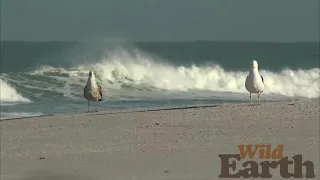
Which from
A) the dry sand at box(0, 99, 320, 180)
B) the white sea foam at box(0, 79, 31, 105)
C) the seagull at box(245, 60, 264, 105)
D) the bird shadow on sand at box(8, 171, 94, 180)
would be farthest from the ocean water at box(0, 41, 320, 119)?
the bird shadow on sand at box(8, 171, 94, 180)

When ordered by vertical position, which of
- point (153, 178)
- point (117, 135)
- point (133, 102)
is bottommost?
point (153, 178)

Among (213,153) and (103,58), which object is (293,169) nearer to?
(213,153)

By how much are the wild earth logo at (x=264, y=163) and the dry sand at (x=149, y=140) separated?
93 millimetres

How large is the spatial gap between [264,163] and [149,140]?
225 cm

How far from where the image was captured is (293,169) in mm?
7527

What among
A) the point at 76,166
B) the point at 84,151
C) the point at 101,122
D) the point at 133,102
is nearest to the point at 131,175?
the point at 76,166

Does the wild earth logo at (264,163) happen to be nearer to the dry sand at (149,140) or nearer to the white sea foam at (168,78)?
the dry sand at (149,140)

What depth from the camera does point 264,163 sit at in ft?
25.5

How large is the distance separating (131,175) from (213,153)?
4.18 ft

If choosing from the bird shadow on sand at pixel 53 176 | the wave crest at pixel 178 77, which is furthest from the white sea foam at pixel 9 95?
the bird shadow on sand at pixel 53 176

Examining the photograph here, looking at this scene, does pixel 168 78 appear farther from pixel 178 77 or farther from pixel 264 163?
pixel 264 163

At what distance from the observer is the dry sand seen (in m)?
7.98

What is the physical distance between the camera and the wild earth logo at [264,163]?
24.2ft

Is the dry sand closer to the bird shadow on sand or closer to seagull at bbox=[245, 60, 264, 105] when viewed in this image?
the bird shadow on sand
